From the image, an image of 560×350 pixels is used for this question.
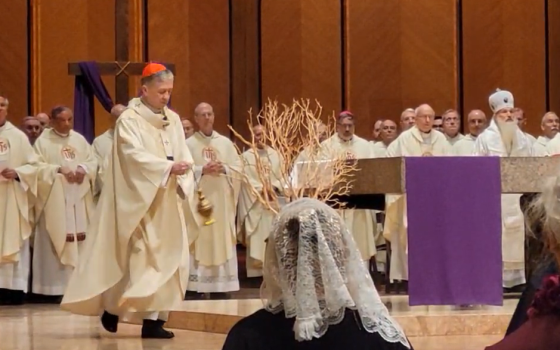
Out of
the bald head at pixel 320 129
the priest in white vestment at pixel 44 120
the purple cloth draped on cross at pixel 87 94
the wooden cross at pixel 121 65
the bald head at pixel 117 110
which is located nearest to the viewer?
the bald head at pixel 320 129

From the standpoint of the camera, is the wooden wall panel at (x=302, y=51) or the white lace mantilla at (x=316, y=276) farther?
the wooden wall panel at (x=302, y=51)

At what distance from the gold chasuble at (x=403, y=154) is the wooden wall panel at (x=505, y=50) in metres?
3.61

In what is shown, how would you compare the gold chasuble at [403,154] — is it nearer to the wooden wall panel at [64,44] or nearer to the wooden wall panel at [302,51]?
the wooden wall panel at [302,51]

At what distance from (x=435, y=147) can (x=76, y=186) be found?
3.76m

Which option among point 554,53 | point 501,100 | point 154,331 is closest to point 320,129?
point 501,100

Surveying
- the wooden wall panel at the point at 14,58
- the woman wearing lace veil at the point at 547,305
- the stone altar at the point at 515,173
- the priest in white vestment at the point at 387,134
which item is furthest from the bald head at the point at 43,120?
the woman wearing lace veil at the point at 547,305

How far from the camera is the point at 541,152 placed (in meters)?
12.6

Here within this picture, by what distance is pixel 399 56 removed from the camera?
15.8 m

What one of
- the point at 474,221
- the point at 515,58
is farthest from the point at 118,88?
the point at 515,58

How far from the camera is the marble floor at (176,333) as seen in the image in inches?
301

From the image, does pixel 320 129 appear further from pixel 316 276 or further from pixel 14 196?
pixel 316 276

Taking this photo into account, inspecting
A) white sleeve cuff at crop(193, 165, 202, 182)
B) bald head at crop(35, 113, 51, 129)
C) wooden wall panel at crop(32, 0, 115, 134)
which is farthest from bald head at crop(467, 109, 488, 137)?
bald head at crop(35, 113, 51, 129)

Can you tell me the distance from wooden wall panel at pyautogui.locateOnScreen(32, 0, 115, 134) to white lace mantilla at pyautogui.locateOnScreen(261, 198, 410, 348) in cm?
1159

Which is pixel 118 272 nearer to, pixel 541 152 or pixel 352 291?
pixel 352 291
